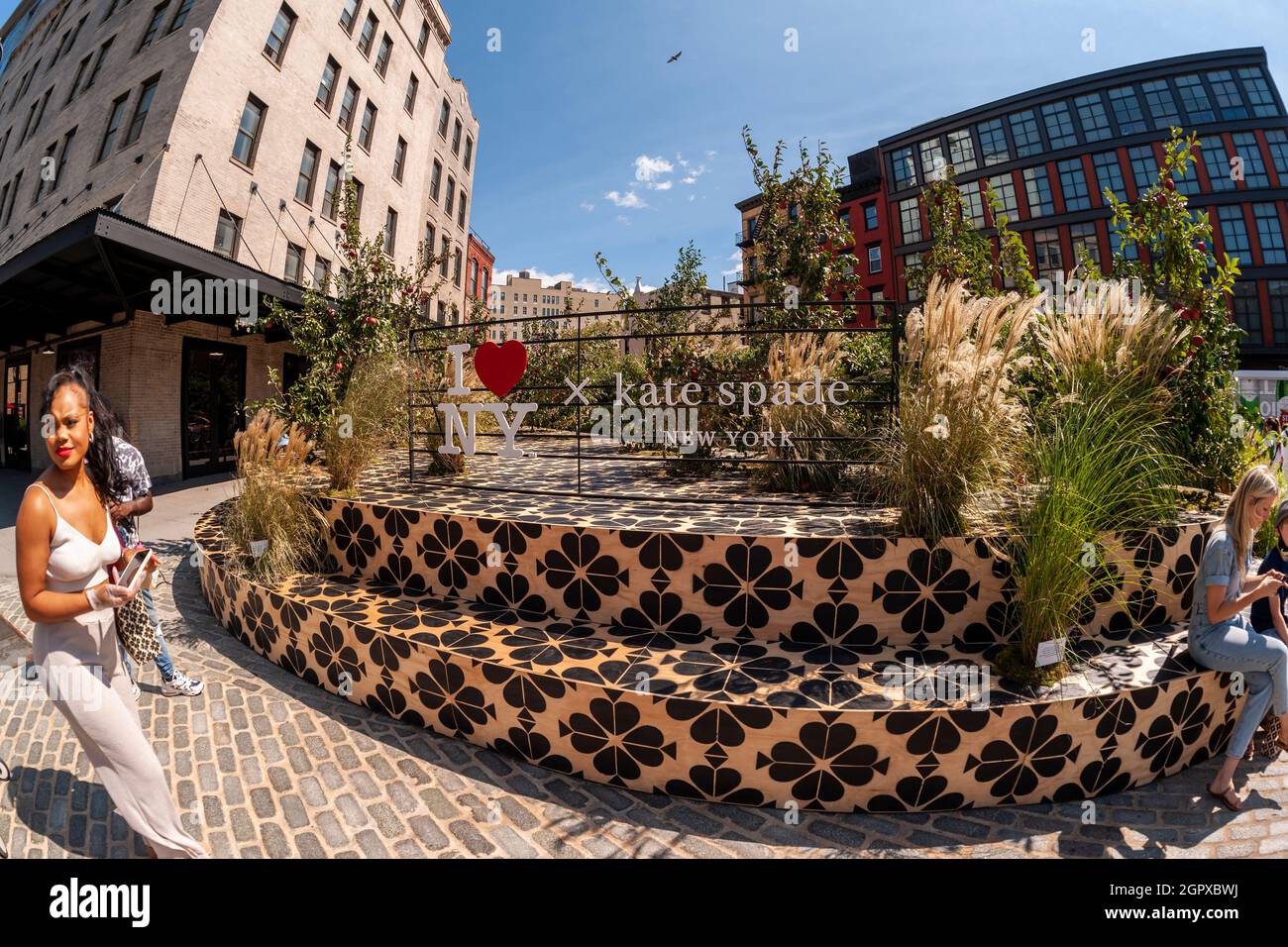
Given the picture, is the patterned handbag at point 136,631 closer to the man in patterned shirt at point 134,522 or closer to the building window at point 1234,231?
the man in patterned shirt at point 134,522

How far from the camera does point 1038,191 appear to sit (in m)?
33.7

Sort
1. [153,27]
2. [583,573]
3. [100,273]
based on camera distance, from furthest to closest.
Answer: [153,27] → [100,273] → [583,573]

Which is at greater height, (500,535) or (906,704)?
(500,535)

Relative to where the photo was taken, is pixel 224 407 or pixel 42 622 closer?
pixel 42 622

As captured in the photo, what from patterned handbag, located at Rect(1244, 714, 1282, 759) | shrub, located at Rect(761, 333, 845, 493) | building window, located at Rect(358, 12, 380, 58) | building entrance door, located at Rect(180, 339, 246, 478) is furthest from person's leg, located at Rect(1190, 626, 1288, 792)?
building window, located at Rect(358, 12, 380, 58)

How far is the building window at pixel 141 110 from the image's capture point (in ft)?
42.8

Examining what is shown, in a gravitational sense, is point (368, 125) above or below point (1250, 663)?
above

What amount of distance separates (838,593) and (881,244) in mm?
41981

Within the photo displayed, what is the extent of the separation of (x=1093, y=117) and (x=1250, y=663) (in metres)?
45.9

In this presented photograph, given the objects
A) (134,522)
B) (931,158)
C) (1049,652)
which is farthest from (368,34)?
(931,158)

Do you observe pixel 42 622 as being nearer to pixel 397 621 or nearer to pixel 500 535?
pixel 397 621

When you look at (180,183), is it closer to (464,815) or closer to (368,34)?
(368,34)
